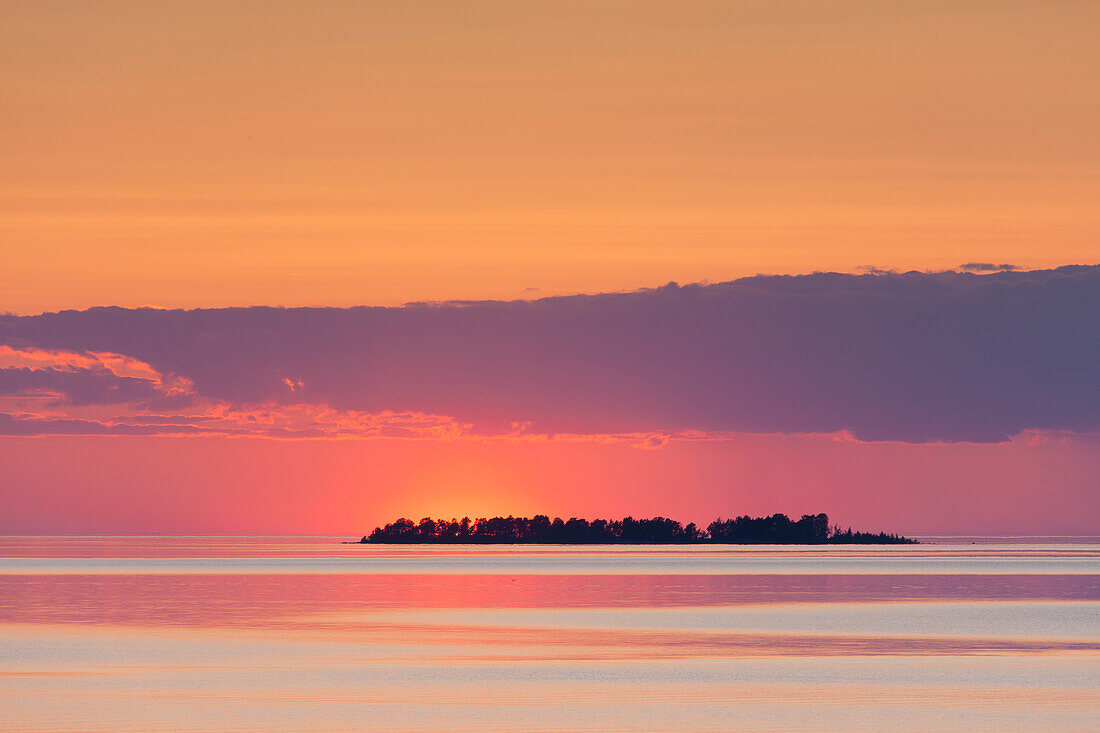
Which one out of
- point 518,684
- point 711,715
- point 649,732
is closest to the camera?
point 649,732

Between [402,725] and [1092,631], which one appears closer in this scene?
[402,725]

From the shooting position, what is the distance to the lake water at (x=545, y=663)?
130ft

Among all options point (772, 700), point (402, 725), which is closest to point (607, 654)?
point (772, 700)

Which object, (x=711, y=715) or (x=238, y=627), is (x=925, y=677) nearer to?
(x=711, y=715)

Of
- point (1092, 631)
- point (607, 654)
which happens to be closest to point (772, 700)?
point (607, 654)

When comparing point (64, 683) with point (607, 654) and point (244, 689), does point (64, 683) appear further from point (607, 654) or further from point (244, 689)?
point (607, 654)

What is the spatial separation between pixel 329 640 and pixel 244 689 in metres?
17.8

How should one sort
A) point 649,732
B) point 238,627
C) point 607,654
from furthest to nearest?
point 238,627
point 607,654
point 649,732

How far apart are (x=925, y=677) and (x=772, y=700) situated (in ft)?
25.2

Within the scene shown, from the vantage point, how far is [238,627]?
225 ft

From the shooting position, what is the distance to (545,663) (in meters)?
52.7

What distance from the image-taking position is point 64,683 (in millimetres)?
45719

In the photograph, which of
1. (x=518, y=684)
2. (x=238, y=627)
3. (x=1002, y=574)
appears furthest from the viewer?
(x=1002, y=574)

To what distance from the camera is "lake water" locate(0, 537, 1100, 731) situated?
39.8m
